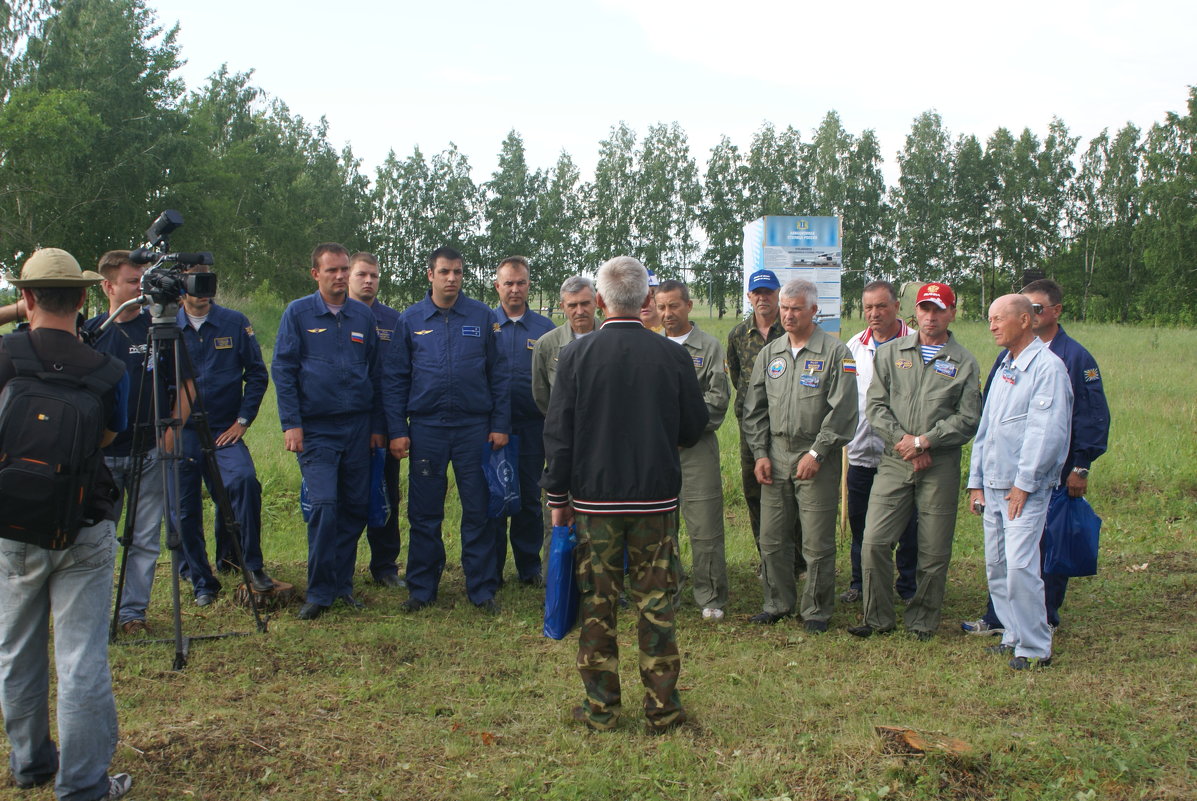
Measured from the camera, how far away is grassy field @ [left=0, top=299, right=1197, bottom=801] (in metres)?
3.56

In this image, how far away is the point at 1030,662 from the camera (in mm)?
4930

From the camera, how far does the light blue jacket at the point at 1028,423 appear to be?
4812mm

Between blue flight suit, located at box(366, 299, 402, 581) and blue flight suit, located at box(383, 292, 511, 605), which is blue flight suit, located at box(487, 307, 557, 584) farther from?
blue flight suit, located at box(366, 299, 402, 581)

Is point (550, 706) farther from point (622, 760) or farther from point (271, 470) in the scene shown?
point (271, 470)

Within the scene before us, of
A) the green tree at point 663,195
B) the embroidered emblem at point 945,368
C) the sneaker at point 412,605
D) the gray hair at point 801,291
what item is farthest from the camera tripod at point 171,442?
the green tree at point 663,195

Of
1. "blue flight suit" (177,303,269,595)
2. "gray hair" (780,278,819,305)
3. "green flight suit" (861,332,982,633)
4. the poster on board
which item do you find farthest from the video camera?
the poster on board

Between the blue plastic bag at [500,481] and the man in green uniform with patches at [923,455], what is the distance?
2.38 meters

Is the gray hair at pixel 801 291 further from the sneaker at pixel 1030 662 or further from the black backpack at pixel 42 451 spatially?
the black backpack at pixel 42 451

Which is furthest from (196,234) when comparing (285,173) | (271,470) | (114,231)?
(271,470)

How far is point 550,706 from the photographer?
442 centimetres

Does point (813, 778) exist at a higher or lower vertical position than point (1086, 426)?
lower

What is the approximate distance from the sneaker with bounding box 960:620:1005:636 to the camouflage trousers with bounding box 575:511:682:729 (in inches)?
97.9

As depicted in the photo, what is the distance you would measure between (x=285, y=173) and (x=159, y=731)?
4324cm

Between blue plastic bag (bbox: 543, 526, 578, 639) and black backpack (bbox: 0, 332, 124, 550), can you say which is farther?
blue plastic bag (bbox: 543, 526, 578, 639)
